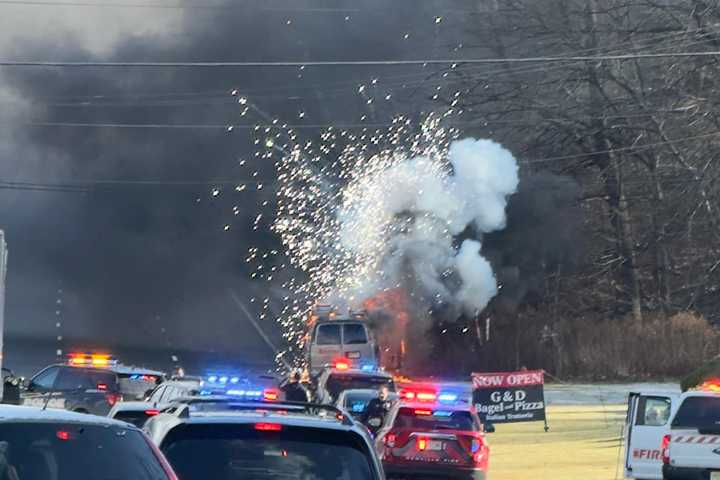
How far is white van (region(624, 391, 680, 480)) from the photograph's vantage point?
2311 cm

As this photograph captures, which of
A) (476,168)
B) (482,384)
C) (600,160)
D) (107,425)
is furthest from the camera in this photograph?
(600,160)

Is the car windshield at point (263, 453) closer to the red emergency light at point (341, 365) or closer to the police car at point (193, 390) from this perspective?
the police car at point (193, 390)

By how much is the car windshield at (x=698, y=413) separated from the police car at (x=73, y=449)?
48.1 feet

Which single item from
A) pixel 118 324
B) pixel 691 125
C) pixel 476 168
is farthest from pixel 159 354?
pixel 691 125

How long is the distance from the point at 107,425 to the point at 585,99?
47.5 metres

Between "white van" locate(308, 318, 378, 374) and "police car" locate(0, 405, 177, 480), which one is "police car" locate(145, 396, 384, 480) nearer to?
"police car" locate(0, 405, 177, 480)

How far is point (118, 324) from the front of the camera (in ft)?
193

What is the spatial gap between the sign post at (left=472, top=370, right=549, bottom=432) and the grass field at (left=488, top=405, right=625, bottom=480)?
0.44 meters

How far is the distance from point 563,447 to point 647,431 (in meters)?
6.16

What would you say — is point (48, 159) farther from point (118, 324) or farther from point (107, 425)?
point (107, 425)

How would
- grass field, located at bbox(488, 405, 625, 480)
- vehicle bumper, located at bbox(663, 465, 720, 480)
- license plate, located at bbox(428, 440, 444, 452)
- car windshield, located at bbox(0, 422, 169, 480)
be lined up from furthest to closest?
grass field, located at bbox(488, 405, 625, 480) → vehicle bumper, located at bbox(663, 465, 720, 480) → license plate, located at bbox(428, 440, 444, 452) → car windshield, located at bbox(0, 422, 169, 480)

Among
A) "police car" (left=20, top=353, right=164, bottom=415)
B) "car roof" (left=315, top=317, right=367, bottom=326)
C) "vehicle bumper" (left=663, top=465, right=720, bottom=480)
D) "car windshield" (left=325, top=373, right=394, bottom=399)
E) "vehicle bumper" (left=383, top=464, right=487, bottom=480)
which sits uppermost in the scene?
"car roof" (left=315, top=317, right=367, bottom=326)

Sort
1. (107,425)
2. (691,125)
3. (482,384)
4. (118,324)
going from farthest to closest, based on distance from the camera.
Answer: (118,324), (691,125), (482,384), (107,425)

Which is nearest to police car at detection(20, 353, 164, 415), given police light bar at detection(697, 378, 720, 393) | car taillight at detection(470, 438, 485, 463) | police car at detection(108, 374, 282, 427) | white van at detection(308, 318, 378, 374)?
police car at detection(108, 374, 282, 427)
